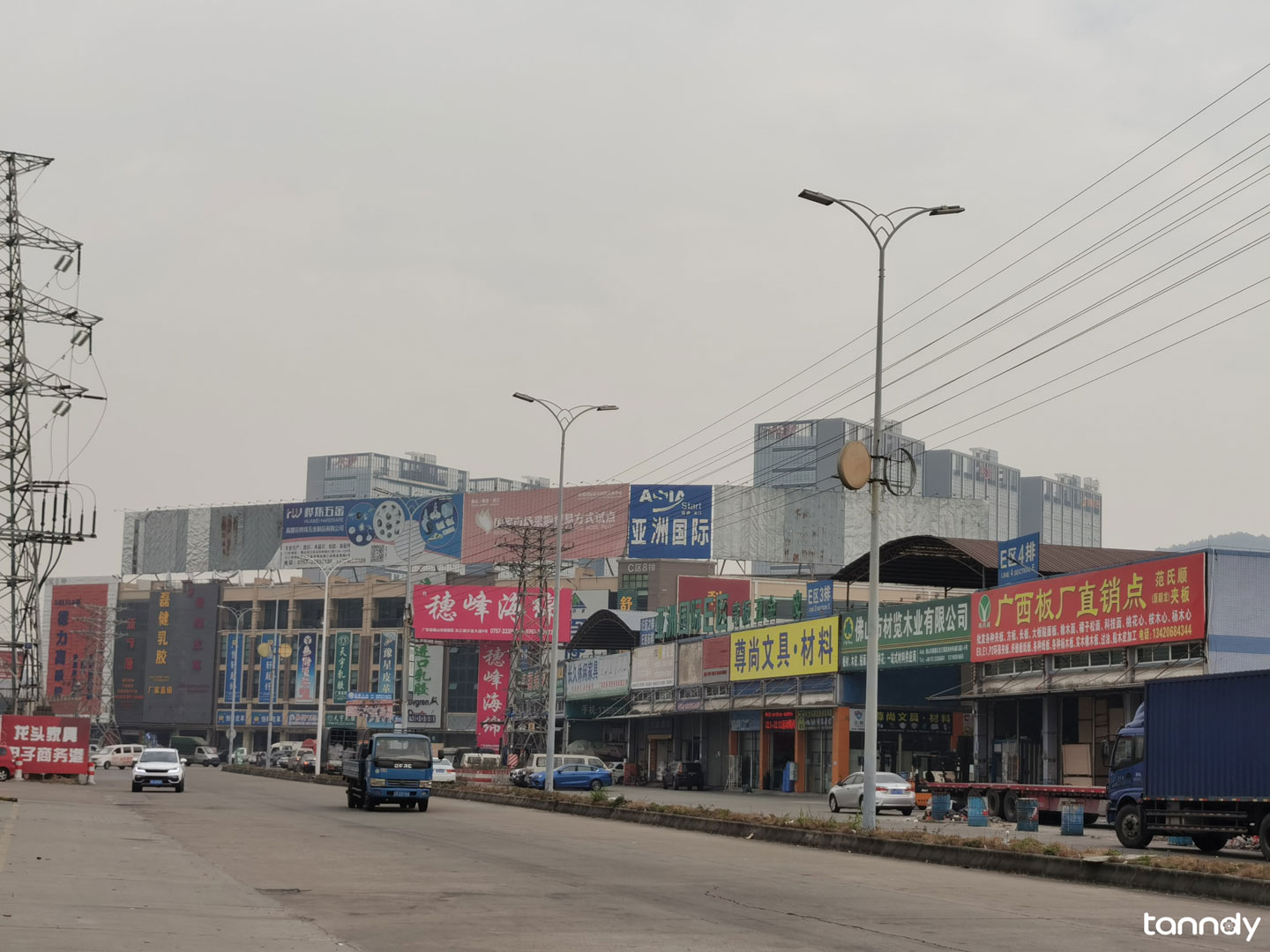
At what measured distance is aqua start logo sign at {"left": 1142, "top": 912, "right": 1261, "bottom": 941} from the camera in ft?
48.1

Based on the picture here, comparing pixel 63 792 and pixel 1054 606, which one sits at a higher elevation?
pixel 1054 606

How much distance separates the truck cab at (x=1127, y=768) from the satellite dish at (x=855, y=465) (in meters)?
6.85

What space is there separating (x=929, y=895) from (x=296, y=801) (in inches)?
1231

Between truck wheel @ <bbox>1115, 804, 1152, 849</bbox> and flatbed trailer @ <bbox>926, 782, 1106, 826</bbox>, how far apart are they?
6072mm

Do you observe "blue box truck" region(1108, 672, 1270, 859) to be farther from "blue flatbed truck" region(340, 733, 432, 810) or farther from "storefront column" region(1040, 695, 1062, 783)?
"storefront column" region(1040, 695, 1062, 783)

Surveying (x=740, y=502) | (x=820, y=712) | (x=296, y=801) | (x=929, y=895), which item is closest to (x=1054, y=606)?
(x=820, y=712)

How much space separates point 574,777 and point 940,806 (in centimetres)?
2828

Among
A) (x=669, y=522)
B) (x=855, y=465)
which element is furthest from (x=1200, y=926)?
(x=669, y=522)

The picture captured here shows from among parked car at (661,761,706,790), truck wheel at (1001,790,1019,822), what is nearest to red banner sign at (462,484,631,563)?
parked car at (661,761,706,790)

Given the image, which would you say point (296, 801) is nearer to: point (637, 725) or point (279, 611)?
point (637, 725)

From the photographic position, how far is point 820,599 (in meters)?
65.6

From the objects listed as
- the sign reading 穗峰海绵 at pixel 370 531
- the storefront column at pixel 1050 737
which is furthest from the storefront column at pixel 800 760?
the sign reading 穗峰海绵 at pixel 370 531

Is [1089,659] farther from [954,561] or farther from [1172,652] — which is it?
[954,561]

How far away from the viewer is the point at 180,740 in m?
137
